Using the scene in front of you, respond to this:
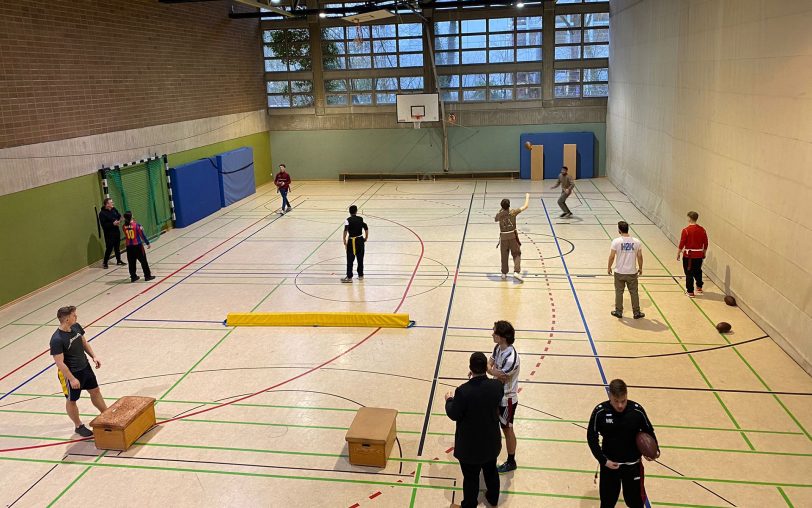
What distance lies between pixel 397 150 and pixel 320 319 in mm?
18611

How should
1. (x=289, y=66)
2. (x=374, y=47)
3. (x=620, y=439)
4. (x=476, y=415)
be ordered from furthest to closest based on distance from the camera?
(x=289, y=66) < (x=374, y=47) < (x=476, y=415) < (x=620, y=439)

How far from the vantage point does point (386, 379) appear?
977 cm

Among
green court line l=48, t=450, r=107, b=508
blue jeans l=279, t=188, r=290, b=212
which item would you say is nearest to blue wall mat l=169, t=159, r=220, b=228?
blue jeans l=279, t=188, r=290, b=212

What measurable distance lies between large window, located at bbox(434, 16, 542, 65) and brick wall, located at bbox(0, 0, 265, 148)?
347 inches

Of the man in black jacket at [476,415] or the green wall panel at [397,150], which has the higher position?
the green wall panel at [397,150]

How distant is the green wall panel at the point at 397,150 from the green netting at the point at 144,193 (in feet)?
32.4

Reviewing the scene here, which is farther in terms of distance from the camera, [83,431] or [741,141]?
[741,141]

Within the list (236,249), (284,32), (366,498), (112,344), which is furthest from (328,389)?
(284,32)

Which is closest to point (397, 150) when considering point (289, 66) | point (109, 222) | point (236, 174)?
point (289, 66)

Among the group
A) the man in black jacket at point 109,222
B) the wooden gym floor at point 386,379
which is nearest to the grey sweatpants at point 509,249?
the wooden gym floor at point 386,379

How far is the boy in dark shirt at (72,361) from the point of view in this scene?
7953mm

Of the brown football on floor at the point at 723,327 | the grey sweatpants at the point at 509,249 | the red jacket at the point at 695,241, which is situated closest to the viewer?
the brown football on floor at the point at 723,327

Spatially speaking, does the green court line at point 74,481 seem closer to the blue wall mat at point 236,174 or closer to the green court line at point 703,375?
the green court line at point 703,375

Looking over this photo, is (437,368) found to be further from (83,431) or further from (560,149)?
(560,149)
